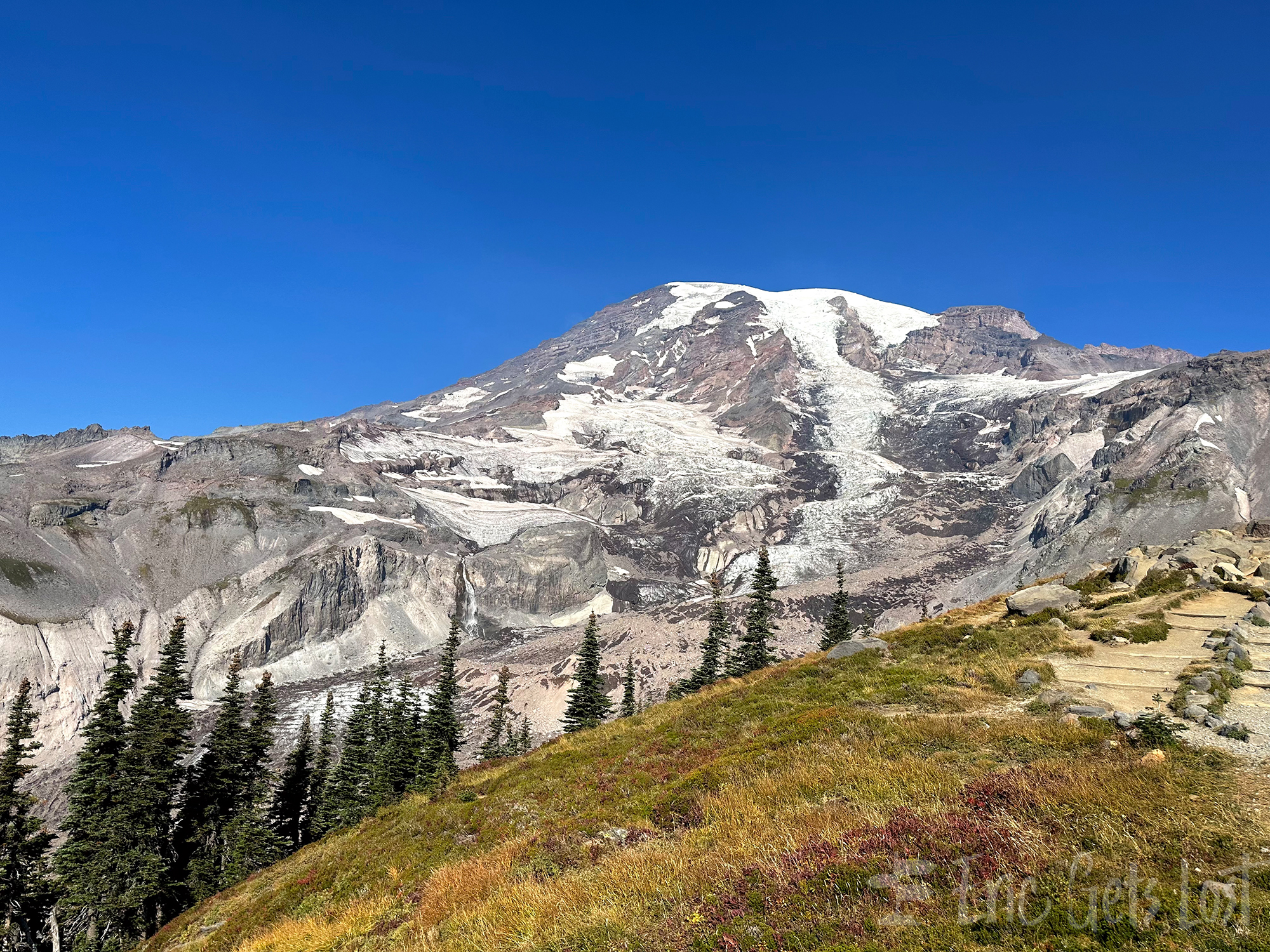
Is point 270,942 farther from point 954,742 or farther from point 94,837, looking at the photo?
point 94,837

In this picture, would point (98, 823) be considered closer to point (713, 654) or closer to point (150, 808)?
point (150, 808)

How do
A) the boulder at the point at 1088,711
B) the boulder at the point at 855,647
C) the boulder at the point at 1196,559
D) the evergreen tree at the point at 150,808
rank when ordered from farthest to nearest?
the evergreen tree at the point at 150,808, the boulder at the point at 1196,559, the boulder at the point at 855,647, the boulder at the point at 1088,711

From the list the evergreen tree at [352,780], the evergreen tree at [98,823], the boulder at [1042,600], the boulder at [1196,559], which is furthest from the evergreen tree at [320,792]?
the boulder at [1196,559]

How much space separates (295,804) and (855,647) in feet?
165

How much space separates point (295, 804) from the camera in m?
51.9

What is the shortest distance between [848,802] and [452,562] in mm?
172735

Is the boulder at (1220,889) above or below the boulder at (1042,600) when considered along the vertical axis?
above

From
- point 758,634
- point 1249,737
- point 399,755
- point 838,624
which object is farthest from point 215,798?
point 1249,737

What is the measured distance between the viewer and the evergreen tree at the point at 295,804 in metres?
51.4

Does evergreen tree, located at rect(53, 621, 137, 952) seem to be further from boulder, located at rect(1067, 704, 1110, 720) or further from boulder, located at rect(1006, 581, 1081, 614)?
boulder, located at rect(1006, 581, 1081, 614)

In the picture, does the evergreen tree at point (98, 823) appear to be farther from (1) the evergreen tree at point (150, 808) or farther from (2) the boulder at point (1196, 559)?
(2) the boulder at point (1196, 559)

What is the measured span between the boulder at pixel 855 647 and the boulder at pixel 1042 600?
5.54m

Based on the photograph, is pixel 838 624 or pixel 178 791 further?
pixel 838 624

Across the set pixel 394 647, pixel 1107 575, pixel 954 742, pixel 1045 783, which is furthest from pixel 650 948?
pixel 394 647
